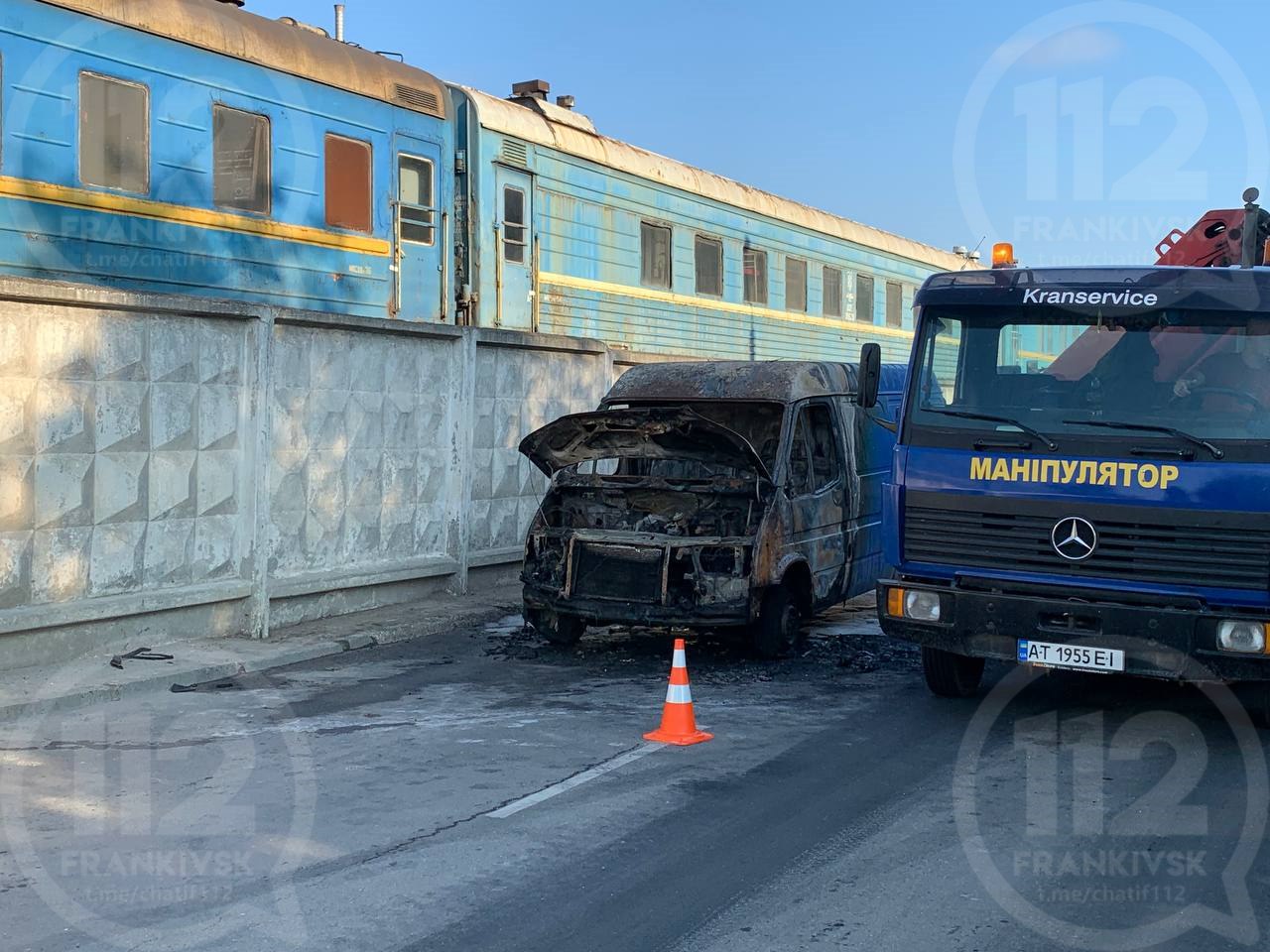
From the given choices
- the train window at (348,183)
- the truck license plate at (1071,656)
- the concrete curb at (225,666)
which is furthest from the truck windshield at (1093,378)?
the train window at (348,183)

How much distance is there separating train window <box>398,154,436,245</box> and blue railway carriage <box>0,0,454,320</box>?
19mm

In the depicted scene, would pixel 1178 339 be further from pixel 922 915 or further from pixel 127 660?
pixel 127 660

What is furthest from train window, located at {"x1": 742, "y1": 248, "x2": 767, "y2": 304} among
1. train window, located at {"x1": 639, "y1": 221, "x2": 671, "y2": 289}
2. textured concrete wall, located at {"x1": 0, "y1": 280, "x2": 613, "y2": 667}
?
textured concrete wall, located at {"x1": 0, "y1": 280, "x2": 613, "y2": 667}

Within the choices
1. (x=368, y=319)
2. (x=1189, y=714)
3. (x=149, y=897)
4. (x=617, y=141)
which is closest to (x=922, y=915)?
(x=149, y=897)

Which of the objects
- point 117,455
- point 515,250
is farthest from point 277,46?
point 117,455

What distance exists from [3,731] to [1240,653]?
634 centimetres

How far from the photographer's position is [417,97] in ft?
42.8

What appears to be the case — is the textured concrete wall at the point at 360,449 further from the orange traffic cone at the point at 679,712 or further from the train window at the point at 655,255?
the train window at the point at 655,255

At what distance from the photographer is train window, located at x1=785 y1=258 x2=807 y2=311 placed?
780 inches

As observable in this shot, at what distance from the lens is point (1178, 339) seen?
6.87 m

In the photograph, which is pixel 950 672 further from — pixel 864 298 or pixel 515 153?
pixel 864 298

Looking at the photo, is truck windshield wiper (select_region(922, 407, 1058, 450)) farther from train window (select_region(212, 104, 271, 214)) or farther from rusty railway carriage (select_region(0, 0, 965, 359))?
train window (select_region(212, 104, 271, 214))

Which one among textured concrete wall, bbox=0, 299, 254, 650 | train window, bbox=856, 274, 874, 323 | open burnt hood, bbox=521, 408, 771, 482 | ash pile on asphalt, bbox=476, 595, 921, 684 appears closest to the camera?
textured concrete wall, bbox=0, 299, 254, 650

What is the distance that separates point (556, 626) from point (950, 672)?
2980 millimetres
